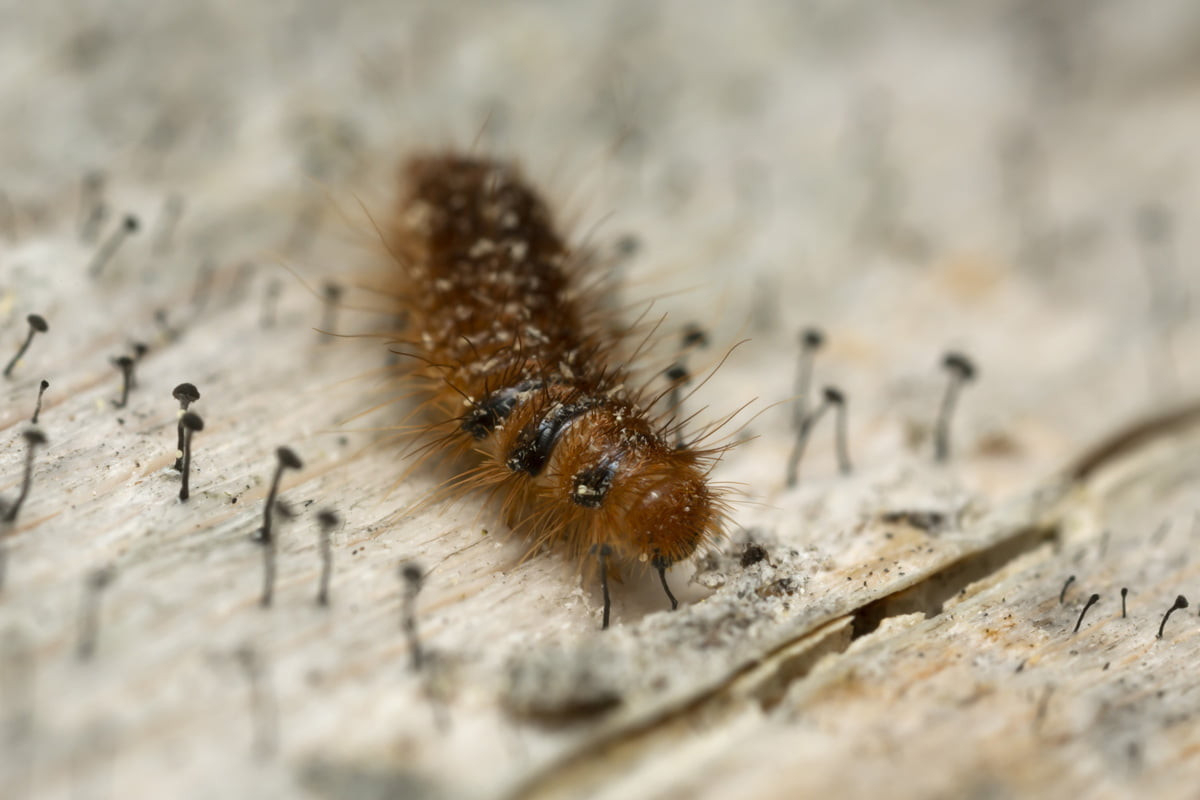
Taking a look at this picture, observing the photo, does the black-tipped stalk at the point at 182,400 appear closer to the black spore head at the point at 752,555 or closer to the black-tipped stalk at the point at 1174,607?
the black spore head at the point at 752,555

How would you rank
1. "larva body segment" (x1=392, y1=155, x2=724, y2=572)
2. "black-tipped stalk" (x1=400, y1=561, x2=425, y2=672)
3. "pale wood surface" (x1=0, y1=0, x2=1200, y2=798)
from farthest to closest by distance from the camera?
"larva body segment" (x1=392, y1=155, x2=724, y2=572) < "black-tipped stalk" (x1=400, y1=561, x2=425, y2=672) < "pale wood surface" (x1=0, y1=0, x2=1200, y2=798)

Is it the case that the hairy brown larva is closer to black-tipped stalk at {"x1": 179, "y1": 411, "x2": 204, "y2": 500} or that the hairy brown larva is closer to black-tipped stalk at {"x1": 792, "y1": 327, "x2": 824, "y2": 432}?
black-tipped stalk at {"x1": 792, "y1": 327, "x2": 824, "y2": 432}

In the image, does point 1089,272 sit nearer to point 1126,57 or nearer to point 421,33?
point 1126,57

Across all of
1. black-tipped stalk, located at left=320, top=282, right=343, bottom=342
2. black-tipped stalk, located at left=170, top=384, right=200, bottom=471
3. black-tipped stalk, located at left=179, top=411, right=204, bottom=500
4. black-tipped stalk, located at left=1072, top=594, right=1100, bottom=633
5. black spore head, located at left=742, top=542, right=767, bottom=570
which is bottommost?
black-tipped stalk, located at left=1072, top=594, right=1100, bottom=633

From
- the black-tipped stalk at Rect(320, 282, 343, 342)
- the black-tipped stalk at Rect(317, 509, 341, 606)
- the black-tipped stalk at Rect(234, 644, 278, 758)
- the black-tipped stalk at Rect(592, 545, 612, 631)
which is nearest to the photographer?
the black-tipped stalk at Rect(234, 644, 278, 758)

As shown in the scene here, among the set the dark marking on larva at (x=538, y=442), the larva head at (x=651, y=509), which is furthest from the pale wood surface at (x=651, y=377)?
the dark marking on larva at (x=538, y=442)

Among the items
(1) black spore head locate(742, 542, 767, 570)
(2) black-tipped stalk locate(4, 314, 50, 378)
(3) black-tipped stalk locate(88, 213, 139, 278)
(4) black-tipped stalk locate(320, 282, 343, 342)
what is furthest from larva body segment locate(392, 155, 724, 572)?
(2) black-tipped stalk locate(4, 314, 50, 378)

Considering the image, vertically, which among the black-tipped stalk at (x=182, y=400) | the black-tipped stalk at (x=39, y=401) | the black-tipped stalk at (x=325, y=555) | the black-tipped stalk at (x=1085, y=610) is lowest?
the black-tipped stalk at (x=1085, y=610)
